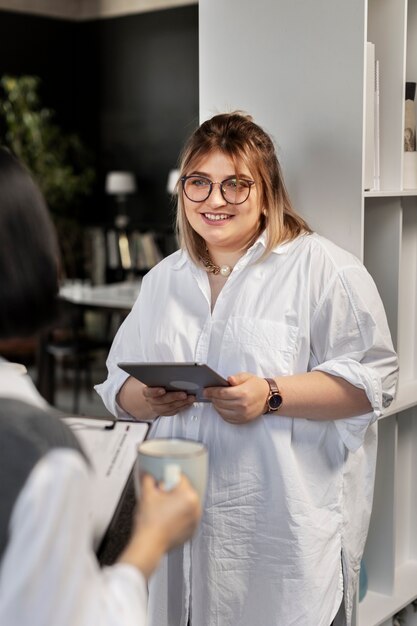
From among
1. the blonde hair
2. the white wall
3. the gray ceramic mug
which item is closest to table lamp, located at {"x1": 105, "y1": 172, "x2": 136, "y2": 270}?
the white wall

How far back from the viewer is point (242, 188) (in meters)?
2.15

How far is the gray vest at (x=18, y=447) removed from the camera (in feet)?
3.37

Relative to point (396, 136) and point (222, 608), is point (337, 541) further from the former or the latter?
point (396, 136)

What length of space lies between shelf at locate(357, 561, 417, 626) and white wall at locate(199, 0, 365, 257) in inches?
42.4

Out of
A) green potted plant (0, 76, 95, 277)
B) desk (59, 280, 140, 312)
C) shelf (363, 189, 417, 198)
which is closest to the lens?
shelf (363, 189, 417, 198)

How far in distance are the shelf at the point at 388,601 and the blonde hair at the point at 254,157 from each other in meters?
1.16

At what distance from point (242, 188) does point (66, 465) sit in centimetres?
125

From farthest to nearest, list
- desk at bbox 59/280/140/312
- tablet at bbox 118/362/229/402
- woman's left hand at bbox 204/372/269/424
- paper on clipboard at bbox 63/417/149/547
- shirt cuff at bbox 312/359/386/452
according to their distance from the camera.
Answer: desk at bbox 59/280/140/312, shirt cuff at bbox 312/359/386/452, woman's left hand at bbox 204/372/269/424, tablet at bbox 118/362/229/402, paper on clipboard at bbox 63/417/149/547

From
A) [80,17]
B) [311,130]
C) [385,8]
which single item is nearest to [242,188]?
[311,130]

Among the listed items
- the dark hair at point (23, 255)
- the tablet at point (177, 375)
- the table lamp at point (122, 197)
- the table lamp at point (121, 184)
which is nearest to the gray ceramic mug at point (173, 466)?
the dark hair at point (23, 255)

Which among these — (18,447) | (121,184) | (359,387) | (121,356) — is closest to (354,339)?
(359,387)

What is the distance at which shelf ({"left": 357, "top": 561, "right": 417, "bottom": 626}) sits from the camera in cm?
264

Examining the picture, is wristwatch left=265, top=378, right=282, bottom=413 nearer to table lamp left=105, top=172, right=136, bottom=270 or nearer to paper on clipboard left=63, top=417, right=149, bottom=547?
paper on clipboard left=63, top=417, right=149, bottom=547

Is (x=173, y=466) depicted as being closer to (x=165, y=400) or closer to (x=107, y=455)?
(x=107, y=455)
